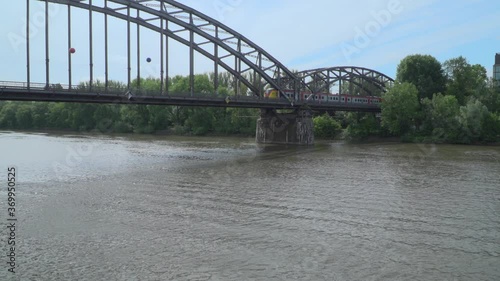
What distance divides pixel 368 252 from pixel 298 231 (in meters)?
2.86

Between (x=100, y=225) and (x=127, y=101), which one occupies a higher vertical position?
(x=127, y=101)

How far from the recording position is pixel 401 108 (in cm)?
7756

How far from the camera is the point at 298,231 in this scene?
1564 centimetres

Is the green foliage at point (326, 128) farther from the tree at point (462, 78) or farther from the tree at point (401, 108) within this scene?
the tree at point (462, 78)

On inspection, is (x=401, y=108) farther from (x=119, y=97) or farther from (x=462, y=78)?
(x=119, y=97)

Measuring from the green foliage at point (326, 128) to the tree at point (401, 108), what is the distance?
1027cm

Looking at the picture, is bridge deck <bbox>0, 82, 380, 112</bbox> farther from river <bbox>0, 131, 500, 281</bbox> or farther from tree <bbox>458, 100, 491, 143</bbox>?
tree <bbox>458, 100, 491, 143</bbox>

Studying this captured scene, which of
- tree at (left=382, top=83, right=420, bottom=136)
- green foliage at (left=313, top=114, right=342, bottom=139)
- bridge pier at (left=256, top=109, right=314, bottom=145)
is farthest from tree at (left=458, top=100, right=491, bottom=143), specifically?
green foliage at (left=313, top=114, right=342, bottom=139)

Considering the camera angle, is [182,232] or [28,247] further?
[182,232]

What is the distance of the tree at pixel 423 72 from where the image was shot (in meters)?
83.7

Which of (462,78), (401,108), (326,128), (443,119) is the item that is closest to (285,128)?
(326,128)

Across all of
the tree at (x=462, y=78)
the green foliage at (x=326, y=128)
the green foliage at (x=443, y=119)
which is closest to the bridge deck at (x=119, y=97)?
the green foliage at (x=326, y=128)

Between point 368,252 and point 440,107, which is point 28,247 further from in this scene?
point 440,107

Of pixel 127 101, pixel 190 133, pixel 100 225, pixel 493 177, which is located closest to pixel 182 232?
pixel 100 225
